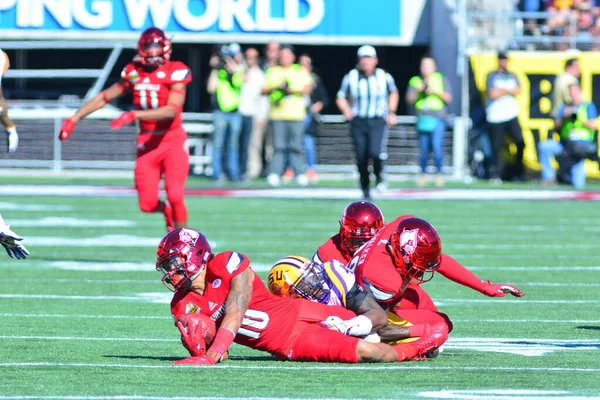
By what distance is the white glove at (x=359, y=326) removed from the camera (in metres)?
6.59

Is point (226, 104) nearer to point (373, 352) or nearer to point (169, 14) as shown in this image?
point (169, 14)

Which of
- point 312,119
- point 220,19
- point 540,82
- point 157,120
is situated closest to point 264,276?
point 157,120

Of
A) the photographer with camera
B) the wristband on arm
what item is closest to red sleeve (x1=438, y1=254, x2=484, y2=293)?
the wristband on arm

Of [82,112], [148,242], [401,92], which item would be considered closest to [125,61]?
[401,92]

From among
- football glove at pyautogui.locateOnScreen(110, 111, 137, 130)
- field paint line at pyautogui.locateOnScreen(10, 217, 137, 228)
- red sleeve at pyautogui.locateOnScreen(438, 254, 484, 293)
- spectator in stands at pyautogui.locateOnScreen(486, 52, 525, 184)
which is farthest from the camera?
spectator in stands at pyautogui.locateOnScreen(486, 52, 525, 184)

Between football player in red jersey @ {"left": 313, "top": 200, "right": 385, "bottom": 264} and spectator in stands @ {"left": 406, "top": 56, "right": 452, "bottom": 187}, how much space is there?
12.6 m

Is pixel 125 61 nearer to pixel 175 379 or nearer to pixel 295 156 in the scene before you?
pixel 295 156

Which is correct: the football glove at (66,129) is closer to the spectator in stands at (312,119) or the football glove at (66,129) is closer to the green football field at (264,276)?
the green football field at (264,276)

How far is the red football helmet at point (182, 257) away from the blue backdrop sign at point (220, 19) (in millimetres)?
17118

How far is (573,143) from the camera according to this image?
19719 mm

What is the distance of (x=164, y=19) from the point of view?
76.0ft

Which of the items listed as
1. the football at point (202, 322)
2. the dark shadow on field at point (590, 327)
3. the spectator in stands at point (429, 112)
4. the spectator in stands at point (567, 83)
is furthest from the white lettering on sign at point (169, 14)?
the football at point (202, 322)

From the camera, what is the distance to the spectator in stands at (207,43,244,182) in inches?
790

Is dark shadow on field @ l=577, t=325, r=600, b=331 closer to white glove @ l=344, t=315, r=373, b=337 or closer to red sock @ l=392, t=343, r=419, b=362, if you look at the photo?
red sock @ l=392, t=343, r=419, b=362
